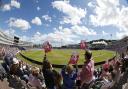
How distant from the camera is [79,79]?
12.2 metres

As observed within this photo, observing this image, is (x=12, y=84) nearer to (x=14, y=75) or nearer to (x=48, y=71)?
(x=14, y=75)

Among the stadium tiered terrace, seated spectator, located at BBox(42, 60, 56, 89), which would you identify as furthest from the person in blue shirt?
the stadium tiered terrace

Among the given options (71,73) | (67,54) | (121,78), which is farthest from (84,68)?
(67,54)

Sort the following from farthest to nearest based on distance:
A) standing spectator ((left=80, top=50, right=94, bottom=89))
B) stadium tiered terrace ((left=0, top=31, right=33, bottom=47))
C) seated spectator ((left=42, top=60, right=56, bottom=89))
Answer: stadium tiered terrace ((left=0, top=31, right=33, bottom=47)) → seated spectator ((left=42, top=60, right=56, bottom=89)) → standing spectator ((left=80, top=50, right=94, bottom=89))

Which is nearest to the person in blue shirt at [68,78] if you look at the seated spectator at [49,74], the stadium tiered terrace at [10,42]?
the seated spectator at [49,74]

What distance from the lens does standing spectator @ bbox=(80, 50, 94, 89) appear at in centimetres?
1126

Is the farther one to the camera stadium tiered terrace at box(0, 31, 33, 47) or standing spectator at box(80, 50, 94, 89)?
stadium tiered terrace at box(0, 31, 33, 47)

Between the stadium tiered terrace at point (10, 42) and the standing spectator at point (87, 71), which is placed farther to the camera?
the stadium tiered terrace at point (10, 42)

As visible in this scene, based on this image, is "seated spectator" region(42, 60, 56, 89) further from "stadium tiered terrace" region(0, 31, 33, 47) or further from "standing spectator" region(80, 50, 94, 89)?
"stadium tiered terrace" region(0, 31, 33, 47)

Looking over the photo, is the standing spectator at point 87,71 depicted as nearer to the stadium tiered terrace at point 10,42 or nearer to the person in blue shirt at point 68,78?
the person in blue shirt at point 68,78

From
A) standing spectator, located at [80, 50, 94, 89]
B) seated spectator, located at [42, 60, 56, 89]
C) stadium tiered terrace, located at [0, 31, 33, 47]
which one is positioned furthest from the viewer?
stadium tiered terrace, located at [0, 31, 33, 47]

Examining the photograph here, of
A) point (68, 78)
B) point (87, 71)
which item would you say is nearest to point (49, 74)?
point (68, 78)

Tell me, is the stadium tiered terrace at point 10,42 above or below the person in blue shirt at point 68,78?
above

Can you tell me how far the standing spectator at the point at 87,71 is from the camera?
1126 cm
